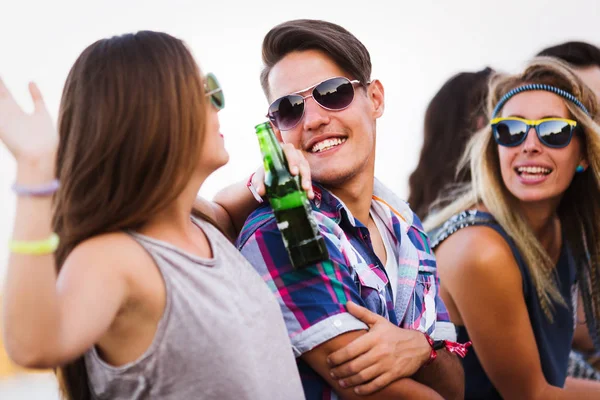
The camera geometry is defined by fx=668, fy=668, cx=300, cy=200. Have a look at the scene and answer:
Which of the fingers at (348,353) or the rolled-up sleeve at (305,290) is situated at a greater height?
the rolled-up sleeve at (305,290)

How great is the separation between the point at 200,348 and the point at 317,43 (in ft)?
4.37

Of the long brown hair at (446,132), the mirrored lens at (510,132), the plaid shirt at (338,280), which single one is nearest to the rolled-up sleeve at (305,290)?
the plaid shirt at (338,280)

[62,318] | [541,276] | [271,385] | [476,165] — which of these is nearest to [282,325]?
[271,385]

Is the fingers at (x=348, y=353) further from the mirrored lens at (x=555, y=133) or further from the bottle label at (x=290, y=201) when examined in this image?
the mirrored lens at (x=555, y=133)

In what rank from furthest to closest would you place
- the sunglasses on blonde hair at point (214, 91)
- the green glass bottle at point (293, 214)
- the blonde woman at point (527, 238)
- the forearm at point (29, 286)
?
the blonde woman at point (527, 238)
the green glass bottle at point (293, 214)
the sunglasses on blonde hair at point (214, 91)
the forearm at point (29, 286)

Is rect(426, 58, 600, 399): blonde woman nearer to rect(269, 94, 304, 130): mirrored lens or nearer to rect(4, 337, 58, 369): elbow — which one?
rect(269, 94, 304, 130): mirrored lens

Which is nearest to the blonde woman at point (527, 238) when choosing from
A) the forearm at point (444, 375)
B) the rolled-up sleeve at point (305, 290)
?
the forearm at point (444, 375)

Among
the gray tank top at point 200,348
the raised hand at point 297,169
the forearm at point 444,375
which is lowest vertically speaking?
the forearm at point 444,375

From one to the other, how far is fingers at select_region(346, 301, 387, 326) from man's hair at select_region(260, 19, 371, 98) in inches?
38.3

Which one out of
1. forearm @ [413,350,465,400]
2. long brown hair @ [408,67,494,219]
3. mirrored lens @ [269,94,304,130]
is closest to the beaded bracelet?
mirrored lens @ [269,94,304,130]

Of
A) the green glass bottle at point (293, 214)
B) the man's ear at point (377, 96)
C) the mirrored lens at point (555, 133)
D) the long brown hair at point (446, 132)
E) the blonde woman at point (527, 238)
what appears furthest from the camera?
the long brown hair at point (446, 132)

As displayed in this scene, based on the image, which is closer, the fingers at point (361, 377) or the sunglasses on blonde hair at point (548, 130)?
the fingers at point (361, 377)

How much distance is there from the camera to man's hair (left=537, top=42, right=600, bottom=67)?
4.25 m

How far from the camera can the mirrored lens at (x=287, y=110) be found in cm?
241
